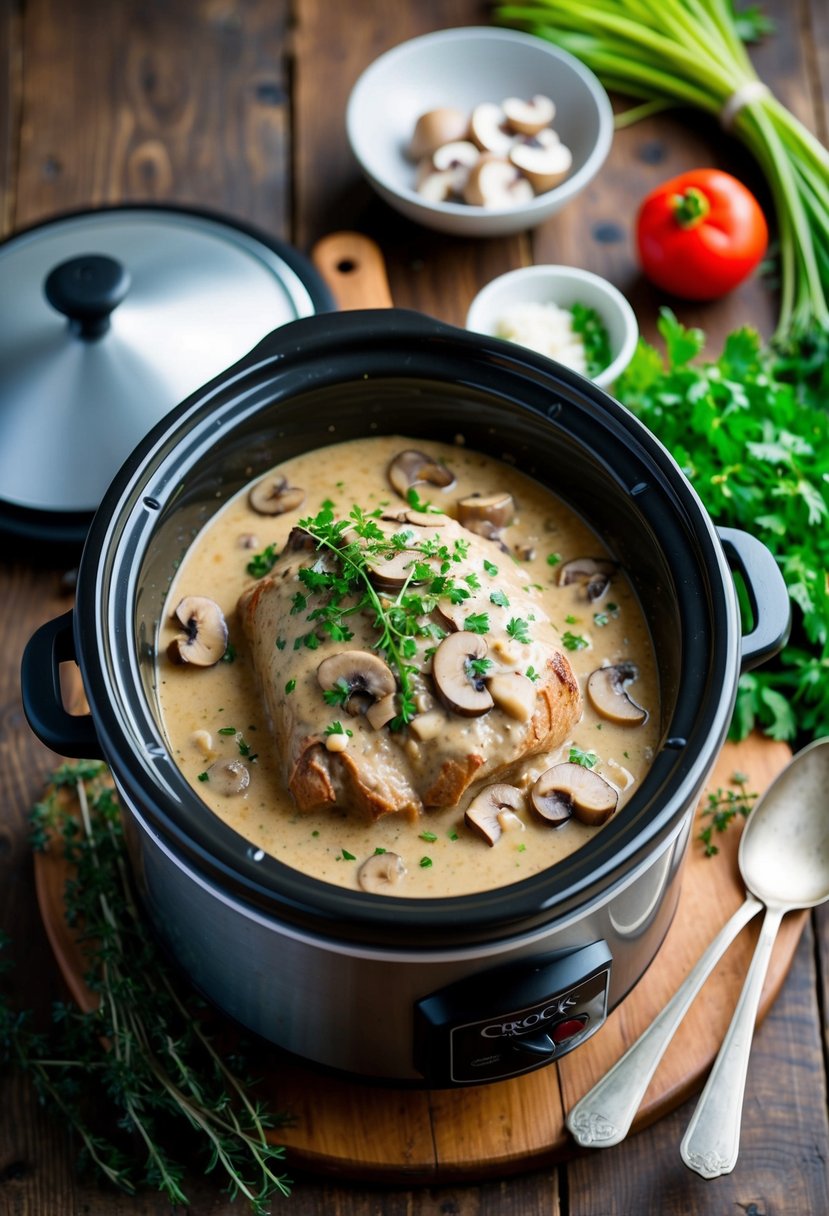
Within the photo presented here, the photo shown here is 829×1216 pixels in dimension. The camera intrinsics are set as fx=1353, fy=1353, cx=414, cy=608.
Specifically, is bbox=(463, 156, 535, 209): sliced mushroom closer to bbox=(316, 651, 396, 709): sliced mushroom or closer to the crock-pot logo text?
bbox=(316, 651, 396, 709): sliced mushroom

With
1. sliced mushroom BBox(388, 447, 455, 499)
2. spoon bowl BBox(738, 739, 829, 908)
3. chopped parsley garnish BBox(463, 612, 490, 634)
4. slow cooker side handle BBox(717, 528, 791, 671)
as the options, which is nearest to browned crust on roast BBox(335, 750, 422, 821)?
chopped parsley garnish BBox(463, 612, 490, 634)

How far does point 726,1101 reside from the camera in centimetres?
253

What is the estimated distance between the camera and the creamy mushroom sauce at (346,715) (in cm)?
235

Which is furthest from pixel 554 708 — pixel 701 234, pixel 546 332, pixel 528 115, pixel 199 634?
pixel 528 115

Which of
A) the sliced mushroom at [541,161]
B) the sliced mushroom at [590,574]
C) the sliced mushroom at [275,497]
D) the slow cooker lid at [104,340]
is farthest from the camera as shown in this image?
the sliced mushroom at [541,161]

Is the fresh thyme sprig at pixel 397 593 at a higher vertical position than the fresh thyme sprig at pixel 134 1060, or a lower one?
higher

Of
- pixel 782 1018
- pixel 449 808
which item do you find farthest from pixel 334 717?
pixel 782 1018

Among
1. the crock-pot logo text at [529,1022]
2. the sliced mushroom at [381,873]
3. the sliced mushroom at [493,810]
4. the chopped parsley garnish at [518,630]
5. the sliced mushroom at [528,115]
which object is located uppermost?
the sliced mushroom at [528,115]

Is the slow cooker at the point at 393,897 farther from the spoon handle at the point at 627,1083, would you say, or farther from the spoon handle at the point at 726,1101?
the spoon handle at the point at 726,1101

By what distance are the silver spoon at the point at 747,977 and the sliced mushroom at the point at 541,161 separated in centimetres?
183

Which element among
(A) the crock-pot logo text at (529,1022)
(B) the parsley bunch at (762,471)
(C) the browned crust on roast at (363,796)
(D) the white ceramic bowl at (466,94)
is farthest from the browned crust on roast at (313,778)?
(D) the white ceramic bowl at (466,94)

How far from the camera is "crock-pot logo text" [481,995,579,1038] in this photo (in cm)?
222

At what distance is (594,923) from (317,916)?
0.47 metres

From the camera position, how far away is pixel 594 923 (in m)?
2.18
